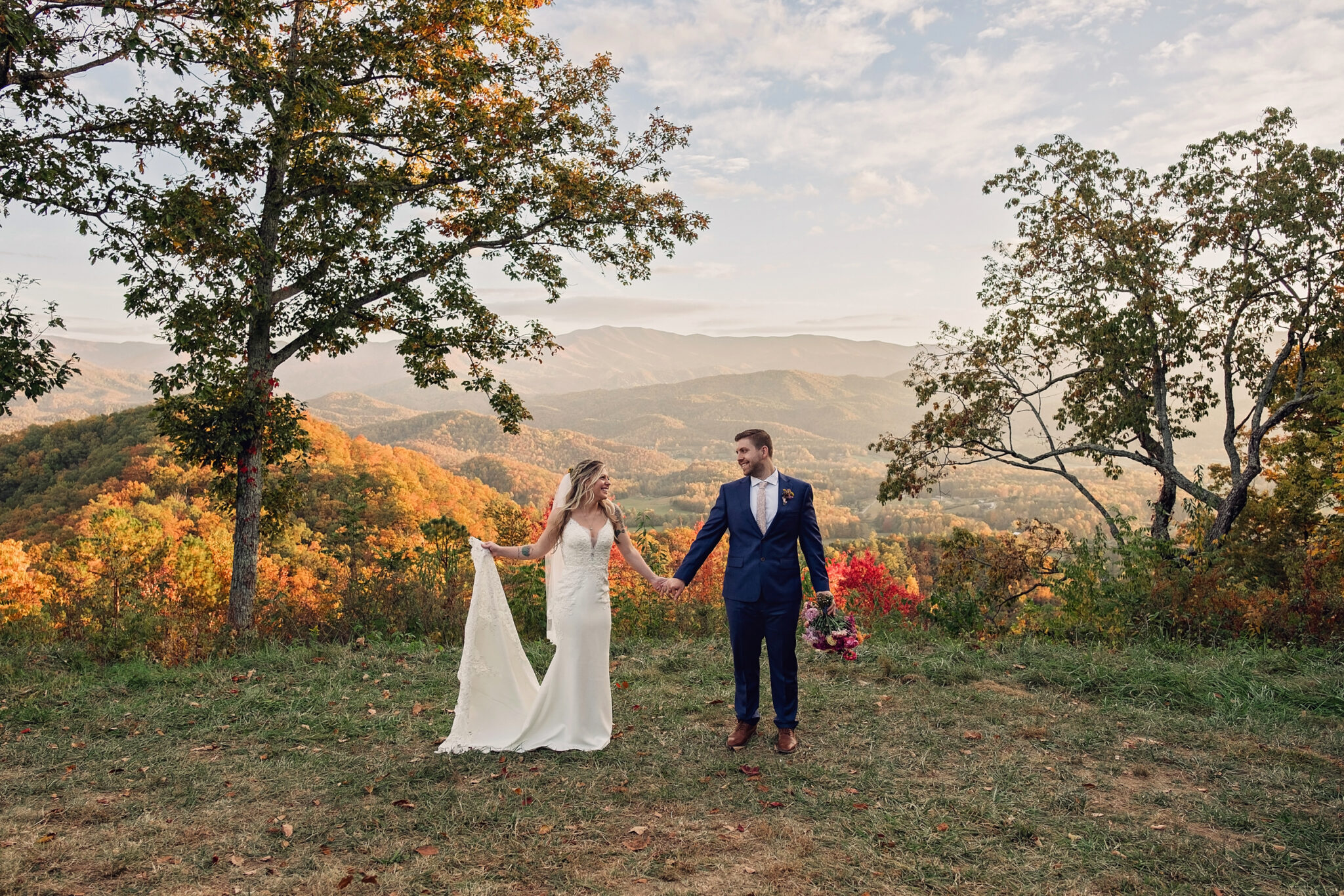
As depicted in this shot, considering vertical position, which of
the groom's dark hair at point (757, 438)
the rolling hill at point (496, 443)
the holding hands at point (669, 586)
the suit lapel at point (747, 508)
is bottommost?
the holding hands at point (669, 586)

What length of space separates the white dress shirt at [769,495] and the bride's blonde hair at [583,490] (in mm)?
1108

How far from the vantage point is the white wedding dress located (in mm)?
5584

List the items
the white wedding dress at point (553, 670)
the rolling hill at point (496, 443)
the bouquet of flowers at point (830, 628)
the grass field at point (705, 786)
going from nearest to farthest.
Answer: the grass field at point (705, 786) < the bouquet of flowers at point (830, 628) < the white wedding dress at point (553, 670) < the rolling hill at point (496, 443)

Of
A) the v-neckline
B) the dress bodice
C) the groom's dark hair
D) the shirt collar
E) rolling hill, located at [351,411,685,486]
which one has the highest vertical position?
rolling hill, located at [351,411,685,486]

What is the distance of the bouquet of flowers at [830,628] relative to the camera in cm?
546

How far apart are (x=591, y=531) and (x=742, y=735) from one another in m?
1.82

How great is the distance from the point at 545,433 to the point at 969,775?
10133 centimetres

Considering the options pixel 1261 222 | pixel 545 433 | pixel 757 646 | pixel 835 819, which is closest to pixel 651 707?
pixel 757 646

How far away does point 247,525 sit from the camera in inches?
398

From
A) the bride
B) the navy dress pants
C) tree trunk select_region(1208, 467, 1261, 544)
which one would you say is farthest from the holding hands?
tree trunk select_region(1208, 467, 1261, 544)

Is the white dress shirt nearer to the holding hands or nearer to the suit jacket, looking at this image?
the suit jacket

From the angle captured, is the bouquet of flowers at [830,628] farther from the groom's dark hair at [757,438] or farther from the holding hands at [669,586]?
the groom's dark hair at [757,438]

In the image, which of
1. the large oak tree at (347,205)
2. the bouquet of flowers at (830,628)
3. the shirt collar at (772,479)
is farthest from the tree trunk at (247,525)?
the bouquet of flowers at (830,628)

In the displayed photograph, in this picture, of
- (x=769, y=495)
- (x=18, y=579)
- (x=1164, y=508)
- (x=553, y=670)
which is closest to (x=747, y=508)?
(x=769, y=495)
